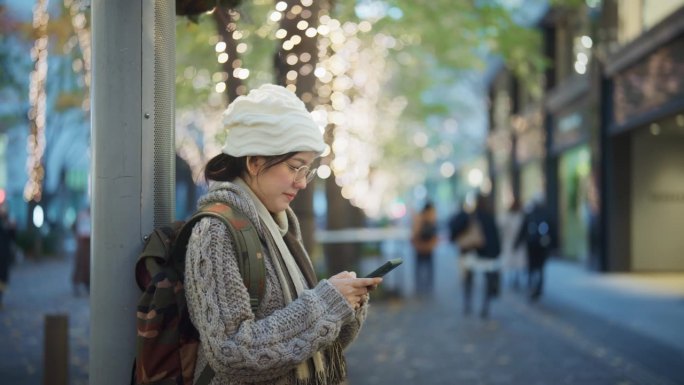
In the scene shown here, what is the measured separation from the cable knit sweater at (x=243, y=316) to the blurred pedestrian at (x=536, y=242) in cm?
1332

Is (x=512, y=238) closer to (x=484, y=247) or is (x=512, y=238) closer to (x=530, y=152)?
(x=484, y=247)

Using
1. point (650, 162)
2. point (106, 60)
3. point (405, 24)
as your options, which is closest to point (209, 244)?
point (106, 60)

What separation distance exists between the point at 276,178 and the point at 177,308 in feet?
1.61

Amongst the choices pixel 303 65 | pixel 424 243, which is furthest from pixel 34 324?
pixel 424 243

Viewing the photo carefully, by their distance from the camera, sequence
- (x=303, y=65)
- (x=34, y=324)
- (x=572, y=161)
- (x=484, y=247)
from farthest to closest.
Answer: (x=572, y=161), (x=484, y=247), (x=34, y=324), (x=303, y=65)

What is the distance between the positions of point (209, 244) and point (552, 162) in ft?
83.3

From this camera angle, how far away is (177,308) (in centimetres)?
253

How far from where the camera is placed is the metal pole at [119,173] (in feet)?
9.46

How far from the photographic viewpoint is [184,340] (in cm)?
256

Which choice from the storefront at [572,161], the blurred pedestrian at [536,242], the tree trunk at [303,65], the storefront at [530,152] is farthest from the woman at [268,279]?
the storefront at [530,152]

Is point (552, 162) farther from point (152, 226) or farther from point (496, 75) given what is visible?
point (152, 226)

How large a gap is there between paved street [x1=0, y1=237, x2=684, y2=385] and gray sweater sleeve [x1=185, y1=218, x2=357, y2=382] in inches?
223

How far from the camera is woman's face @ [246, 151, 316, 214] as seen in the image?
8.73ft

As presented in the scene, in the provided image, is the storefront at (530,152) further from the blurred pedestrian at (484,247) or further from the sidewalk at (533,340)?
the blurred pedestrian at (484,247)
